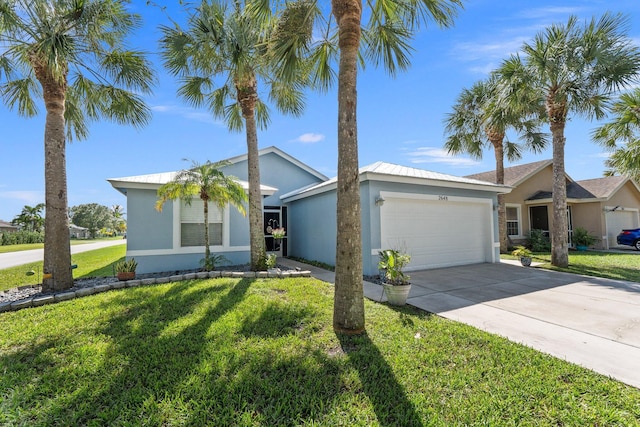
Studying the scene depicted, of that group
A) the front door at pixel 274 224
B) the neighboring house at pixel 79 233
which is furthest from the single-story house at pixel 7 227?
the front door at pixel 274 224

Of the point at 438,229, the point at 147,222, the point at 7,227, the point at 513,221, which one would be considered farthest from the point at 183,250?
the point at 7,227

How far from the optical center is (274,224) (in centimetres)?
1468

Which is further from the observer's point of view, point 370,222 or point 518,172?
point 518,172

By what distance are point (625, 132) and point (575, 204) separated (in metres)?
9.33

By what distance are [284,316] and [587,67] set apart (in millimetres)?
13117

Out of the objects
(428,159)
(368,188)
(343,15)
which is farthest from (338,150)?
(428,159)

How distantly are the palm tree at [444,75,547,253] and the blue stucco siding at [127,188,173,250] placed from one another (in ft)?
47.6

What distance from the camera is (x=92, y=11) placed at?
6.44 m

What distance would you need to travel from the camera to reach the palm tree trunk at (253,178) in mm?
9117

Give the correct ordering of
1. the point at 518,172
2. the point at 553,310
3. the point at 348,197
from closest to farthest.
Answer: the point at 348,197, the point at 553,310, the point at 518,172

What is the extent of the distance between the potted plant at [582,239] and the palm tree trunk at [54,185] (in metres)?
24.8

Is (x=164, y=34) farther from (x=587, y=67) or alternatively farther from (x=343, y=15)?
(x=587, y=67)

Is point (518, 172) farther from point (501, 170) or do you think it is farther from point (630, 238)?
point (630, 238)

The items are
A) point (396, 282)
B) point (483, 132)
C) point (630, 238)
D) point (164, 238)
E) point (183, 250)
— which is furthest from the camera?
point (630, 238)
